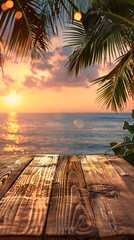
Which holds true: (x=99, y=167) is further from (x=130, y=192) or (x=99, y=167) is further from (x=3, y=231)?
(x=3, y=231)

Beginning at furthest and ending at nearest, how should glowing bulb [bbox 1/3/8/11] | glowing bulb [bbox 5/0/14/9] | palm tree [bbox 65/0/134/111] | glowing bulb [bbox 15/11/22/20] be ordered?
palm tree [bbox 65/0/134/111], glowing bulb [bbox 15/11/22/20], glowing bulb [bbox 5/0/14/9], glowing bulb [bbox 1/3/8/11]

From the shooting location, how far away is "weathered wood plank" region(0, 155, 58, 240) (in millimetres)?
1099

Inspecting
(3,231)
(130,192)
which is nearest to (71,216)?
(3,231)

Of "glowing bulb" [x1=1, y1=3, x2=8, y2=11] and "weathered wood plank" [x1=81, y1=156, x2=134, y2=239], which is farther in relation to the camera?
"glowing bulb" [x1=1, y1=3, x2=8, y2=11]

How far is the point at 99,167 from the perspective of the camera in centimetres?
217

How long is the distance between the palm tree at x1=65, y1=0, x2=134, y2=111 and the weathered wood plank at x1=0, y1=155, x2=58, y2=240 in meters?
3.90

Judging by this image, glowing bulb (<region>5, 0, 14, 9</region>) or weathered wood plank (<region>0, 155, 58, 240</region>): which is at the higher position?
glowing bulb (<region>5, 0, 14, 9</region>)

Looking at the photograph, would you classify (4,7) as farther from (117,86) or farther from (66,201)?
(66,201)

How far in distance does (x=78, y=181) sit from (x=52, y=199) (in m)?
0.35

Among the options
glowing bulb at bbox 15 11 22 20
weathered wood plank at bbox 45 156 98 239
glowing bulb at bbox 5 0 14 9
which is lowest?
weathered wood plank at bbox 45 156 98 239

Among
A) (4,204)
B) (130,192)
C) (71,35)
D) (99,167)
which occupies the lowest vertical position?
(4,204)

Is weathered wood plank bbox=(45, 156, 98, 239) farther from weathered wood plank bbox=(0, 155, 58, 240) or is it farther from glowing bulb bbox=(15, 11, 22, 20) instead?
glowing bulb bbox=(15, 11, 22, 20)

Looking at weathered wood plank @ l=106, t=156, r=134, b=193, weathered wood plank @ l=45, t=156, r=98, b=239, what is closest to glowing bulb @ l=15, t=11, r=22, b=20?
weathered wood plank @ l=106, t=156, r=134, b=193

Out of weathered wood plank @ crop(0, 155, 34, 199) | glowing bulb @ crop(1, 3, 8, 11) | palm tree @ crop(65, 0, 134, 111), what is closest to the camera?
weathered wood plank @ crop(0, 155, 34, 199)
